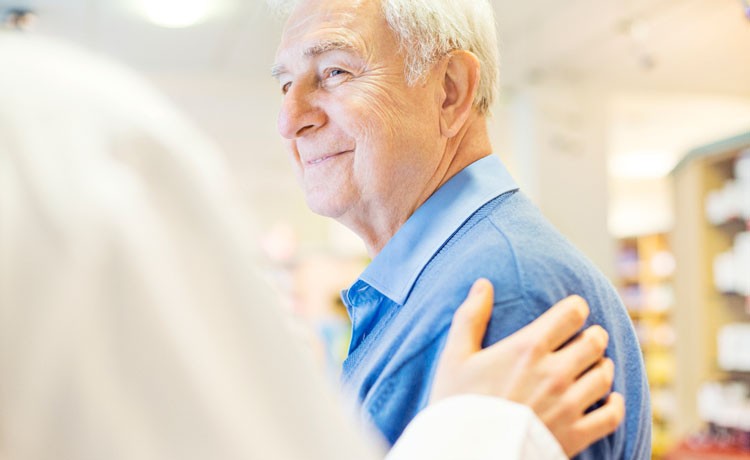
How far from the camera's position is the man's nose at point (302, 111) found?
1.27 m

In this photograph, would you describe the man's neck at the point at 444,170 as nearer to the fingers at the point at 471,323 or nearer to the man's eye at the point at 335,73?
the man's eye at the point at 335,73

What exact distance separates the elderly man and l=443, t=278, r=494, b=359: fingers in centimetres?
4

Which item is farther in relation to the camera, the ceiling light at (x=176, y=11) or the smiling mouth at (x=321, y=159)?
the ceiling light at (x=176, y=11)

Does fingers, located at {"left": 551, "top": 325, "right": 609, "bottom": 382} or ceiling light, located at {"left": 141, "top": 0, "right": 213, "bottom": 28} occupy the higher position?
ceiling light, located at {"left": 141, "top": 0, "right": 213, "bottom": 28}

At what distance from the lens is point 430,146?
1184mm

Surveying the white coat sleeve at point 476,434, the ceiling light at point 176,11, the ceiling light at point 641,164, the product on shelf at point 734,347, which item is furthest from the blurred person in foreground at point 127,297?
the ceiling light at point 641,164

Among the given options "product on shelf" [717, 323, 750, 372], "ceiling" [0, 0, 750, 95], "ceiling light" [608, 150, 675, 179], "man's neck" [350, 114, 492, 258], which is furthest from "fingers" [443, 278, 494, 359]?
Answer: "ceiling light" [608, 150, 675, 179]

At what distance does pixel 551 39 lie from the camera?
547cm

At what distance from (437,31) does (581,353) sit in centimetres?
56

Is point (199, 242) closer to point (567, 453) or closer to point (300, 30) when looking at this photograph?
point (567, 453)

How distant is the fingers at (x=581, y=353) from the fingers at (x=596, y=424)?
44 mm

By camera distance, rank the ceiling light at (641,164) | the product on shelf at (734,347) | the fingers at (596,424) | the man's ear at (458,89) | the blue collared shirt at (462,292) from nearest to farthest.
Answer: the fingers at (596,424), the blue collared shirt at (462,292), the man's ear at (458,89), the product on shelf at (734,347), the ceiling light at (641,164)

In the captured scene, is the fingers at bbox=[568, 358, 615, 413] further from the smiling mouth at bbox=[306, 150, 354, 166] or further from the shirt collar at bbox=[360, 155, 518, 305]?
the smiling mouth at bbox=[306, 150, 354, 166]

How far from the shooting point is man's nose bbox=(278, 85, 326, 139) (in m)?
1.27
